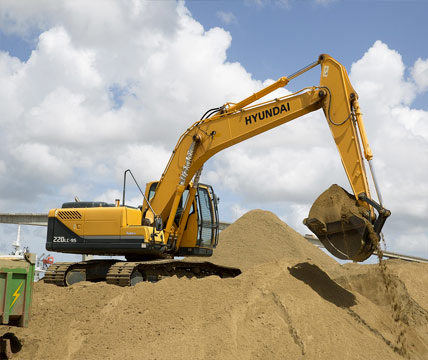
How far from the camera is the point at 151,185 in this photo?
13.1 m

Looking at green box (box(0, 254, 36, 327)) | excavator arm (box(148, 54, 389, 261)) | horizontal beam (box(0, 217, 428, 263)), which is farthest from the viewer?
horizontal beam (box(0, 217, 428, 263))

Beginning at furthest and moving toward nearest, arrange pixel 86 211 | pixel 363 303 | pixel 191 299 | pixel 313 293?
pixel 86 211 < pixel 363 303 < pixel 313 293 < pixel 191 299

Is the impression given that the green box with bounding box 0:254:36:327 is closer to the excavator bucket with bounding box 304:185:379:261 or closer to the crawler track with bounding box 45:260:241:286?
the crawler track with bounding box 45:260:241:286

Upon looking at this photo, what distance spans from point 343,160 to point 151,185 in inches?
203

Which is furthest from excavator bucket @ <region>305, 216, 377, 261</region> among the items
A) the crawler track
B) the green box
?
the green box

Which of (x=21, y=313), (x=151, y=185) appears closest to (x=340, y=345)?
(x=21, y=313)

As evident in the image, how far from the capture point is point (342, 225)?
955 cm

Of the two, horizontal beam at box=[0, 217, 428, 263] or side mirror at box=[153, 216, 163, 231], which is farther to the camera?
horizontal beam at box=[0, 217, 428, 263]

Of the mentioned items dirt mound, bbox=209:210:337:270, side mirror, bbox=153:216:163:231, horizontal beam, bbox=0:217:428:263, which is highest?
horizontal beam, bbox=0:217:428:263

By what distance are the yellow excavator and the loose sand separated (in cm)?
160

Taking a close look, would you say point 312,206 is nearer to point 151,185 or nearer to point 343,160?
point 343,160

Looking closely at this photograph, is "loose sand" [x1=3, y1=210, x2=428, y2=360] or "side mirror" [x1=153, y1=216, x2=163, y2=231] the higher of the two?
"side mirror" [x1=153, y1=216, x2=163, y2=231]

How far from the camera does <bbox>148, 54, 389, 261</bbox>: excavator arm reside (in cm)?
1006

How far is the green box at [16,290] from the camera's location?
7.44 metres
